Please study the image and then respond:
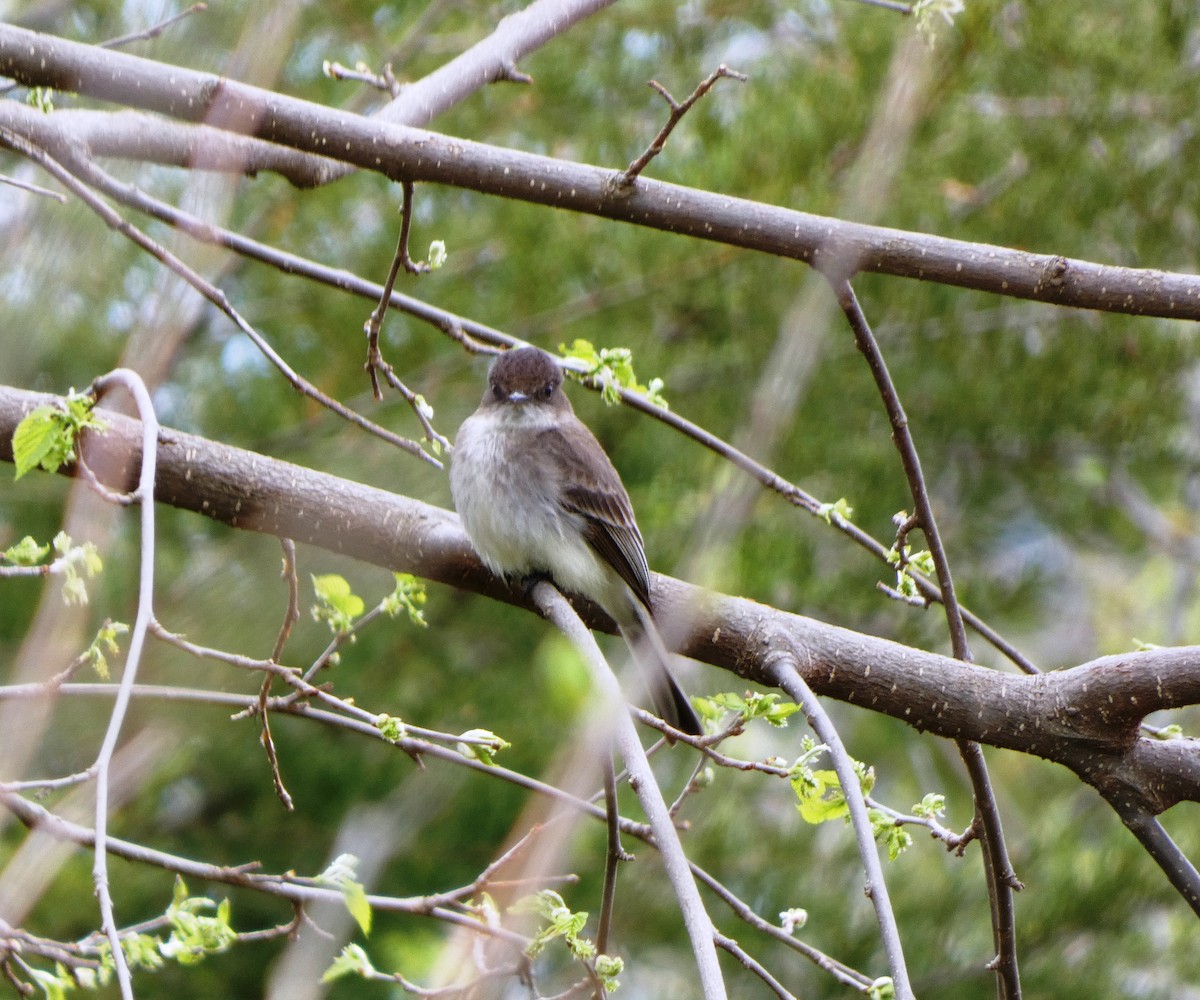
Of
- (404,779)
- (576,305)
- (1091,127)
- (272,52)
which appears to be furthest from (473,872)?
(1091,127)

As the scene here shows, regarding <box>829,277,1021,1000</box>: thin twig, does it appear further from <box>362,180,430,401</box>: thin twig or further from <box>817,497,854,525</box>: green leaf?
<box>362,180,430,401</box>: thin twig

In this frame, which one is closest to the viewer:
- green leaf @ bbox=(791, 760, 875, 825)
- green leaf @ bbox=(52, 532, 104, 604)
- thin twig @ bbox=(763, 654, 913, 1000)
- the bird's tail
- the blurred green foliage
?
thin twig @ bbox=(763, 654, 913, 1000)

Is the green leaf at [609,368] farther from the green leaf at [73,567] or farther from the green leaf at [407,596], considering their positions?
the green leaf at [73,567]

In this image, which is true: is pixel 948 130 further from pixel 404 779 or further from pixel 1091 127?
pixel 404 779

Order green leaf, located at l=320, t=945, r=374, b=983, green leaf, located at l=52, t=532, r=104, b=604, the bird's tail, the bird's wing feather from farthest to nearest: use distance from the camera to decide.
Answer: the bird's wing feather
the bird's tail
green leaf, located at l=320, t=945, r=374, b=983
green leaf, located at l=52, t=532, r=104, b=604

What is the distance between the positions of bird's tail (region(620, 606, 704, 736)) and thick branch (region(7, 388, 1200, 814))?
11 cm

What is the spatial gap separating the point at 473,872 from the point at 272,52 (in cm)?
317

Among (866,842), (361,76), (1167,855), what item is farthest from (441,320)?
(1167,855)

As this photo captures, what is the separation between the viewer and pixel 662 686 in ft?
9.67

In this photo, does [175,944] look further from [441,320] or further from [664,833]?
[441,320]

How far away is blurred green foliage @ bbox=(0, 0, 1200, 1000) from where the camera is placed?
192 inches

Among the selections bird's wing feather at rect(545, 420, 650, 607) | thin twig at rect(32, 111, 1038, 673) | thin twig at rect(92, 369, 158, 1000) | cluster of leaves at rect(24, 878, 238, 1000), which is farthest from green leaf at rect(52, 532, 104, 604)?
bird's wing feather at rect(545, 420, 650, 607)

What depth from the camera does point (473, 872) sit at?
5160mm

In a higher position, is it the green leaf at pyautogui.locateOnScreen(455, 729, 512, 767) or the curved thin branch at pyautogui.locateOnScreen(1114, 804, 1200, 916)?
the curved thin branch at pyautogui.locateOnScreen(1114, 804, 1200, 916)
